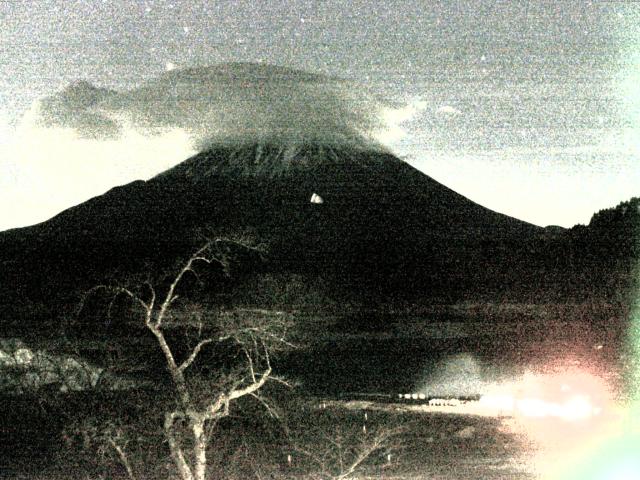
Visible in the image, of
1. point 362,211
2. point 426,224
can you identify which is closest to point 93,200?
point 362,211

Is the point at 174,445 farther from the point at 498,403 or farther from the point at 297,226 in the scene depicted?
the point at 297,226

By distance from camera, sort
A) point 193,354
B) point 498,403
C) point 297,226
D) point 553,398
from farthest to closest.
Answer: point 297,226
point 498,403
point 553,398
point 193,354

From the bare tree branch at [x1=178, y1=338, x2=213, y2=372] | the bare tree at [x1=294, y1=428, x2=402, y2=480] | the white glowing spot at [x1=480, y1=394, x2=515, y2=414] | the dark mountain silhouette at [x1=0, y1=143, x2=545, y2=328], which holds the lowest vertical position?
the bare tree at [x1=294, y1=428, x2=402, y2=480]

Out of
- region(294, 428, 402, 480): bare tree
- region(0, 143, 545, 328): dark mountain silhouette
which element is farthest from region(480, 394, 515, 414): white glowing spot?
region(0, 143, 545, 328): dark mountain silhouette

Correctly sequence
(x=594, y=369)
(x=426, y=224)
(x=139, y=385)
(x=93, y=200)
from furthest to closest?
(x=93, y=200) < (x=426, y=224) < (x=594, y=369) < (x=139, y=385)

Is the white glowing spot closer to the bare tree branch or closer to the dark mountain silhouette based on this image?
the bare tree branch

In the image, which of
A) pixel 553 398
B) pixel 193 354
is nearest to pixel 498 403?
pixel 553 398

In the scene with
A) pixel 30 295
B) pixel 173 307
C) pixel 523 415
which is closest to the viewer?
pixel 523 415

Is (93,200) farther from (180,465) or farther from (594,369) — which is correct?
(180,465)

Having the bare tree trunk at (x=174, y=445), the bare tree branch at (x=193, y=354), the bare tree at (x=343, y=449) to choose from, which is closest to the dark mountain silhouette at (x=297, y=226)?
the bare tree at (x=343, y=449)

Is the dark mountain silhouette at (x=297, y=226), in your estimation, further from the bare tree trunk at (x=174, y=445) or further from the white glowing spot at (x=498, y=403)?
the bare tree trunk at (x=174, y=445)

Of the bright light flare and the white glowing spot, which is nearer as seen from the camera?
the bright light flare
